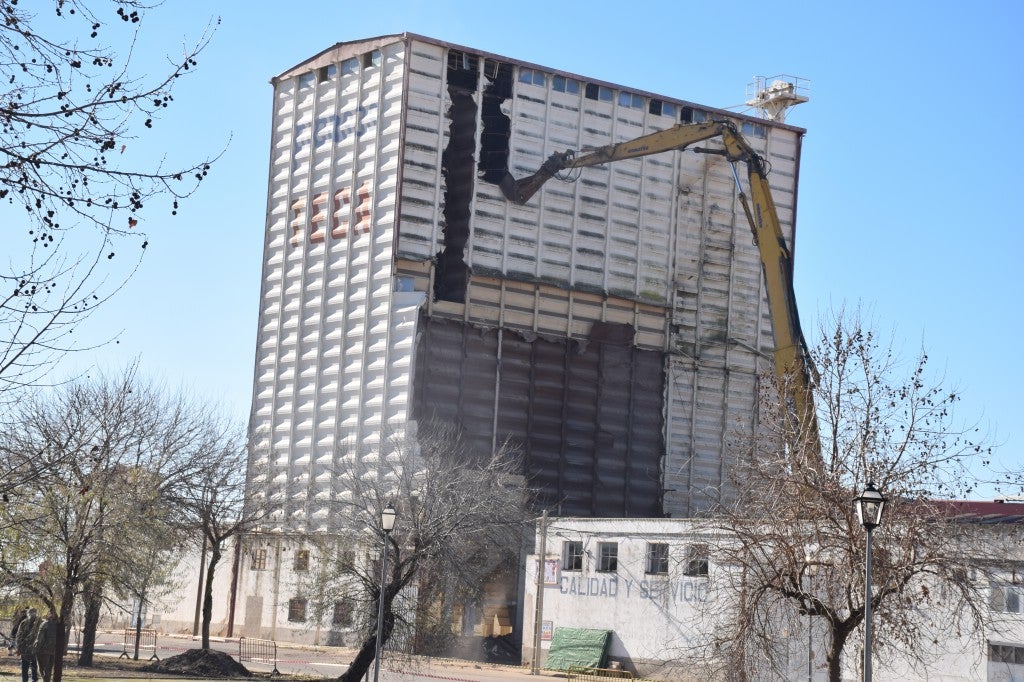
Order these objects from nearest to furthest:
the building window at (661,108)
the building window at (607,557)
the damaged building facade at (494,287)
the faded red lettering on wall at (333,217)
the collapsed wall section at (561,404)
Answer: the building window at (607,557) < the collapsed wall section at (561,404) < the damaged building facade at (494,287) < the faded red lettering on wall at (333,217) < the building window at (661,108)

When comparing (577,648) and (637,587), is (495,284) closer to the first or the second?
(637,587)

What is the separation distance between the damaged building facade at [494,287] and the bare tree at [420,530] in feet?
3.63

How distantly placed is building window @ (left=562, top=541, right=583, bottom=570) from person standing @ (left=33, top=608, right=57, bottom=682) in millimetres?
17162

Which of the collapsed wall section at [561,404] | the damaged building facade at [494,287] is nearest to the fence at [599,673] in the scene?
the collapsed wall section at [561,404]

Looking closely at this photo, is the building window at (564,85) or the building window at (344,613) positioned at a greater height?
the building window at (564,85)

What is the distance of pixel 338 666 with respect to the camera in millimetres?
38031

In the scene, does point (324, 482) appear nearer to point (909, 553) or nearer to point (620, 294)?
point (620, 294)

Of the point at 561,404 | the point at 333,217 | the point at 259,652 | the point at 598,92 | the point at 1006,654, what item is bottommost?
the point at 259,652

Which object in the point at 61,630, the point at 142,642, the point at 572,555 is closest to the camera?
the point at 61,630

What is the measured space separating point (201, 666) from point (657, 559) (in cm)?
1184

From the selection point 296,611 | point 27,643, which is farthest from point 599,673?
point 27,643

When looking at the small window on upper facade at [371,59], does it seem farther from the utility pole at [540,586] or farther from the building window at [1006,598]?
the building window at [1006,598]

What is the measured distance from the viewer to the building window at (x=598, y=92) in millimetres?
45938

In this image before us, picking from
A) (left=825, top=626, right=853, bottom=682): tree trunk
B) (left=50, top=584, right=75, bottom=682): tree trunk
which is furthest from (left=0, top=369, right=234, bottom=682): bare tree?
(left=825, top=626, right=853, bottom=682): tree trunk
